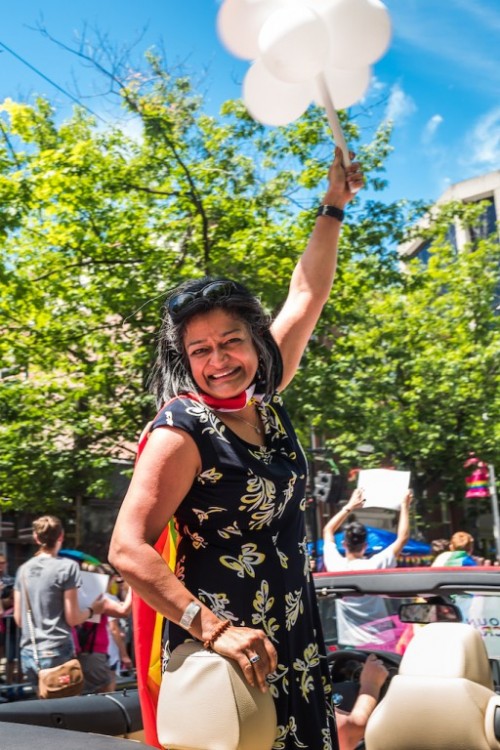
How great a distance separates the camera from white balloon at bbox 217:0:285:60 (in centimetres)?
260

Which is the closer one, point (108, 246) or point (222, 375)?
point (222, 375)

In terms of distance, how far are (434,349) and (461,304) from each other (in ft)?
6.69

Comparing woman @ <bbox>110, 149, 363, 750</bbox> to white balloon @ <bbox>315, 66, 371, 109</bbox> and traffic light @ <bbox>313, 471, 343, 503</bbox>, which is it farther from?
traffic light @ <bbox>313, 471, 343, 503</bbox>

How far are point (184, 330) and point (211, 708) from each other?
0.87 metres

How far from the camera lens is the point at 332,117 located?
2457 mm

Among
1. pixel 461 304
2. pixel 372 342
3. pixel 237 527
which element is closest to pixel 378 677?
pixel 237 527

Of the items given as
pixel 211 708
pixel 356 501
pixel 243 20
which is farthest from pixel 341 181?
pixel 356 501

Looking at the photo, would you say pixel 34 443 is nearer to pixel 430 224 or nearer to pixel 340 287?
pixel 340 287

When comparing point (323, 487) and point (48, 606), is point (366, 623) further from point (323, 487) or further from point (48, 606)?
point (323, 487)

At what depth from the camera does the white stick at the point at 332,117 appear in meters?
2.45

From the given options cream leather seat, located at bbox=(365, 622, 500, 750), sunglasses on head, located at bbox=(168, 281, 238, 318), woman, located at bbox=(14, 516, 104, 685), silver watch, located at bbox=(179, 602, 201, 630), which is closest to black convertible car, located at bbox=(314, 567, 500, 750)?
cream leather seat, located at bbox=(365, 622, 500, 750)

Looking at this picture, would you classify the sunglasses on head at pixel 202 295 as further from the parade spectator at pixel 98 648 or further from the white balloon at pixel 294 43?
the parade spectator at pixel 98 648

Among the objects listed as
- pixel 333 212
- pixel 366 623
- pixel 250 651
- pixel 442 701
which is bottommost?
pixel 442 701

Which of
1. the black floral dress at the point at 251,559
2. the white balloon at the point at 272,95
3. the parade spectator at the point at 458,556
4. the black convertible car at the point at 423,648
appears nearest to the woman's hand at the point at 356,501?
the parade spectator at the point at 458,556
